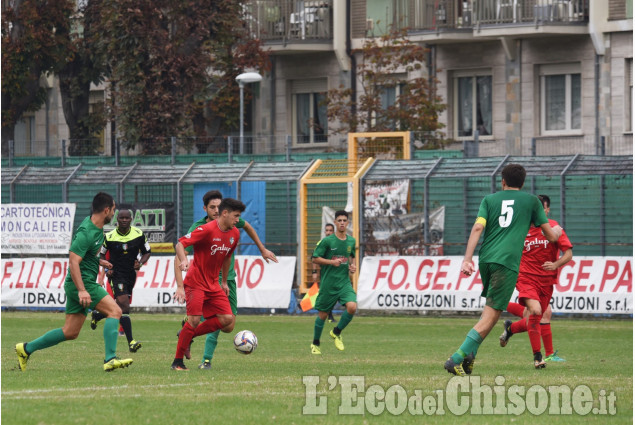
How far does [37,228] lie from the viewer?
33969 mm

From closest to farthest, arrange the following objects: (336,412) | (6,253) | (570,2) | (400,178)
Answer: (336,412), (400,178), (6,253), (570,2)

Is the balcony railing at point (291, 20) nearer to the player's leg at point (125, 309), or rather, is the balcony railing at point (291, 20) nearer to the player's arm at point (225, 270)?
the player's leg at point (125, 309)

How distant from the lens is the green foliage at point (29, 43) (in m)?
41.5

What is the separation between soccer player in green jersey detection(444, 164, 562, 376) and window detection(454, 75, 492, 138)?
26.4 metres

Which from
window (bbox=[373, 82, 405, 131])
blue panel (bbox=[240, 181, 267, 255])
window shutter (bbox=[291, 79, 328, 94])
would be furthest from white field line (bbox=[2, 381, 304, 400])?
window shutter (bbox=[291, 79, 328, 94])

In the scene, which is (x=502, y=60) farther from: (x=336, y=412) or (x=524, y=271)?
(x=336, y=412)

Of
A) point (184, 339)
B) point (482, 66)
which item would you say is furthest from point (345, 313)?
point (482, 66)

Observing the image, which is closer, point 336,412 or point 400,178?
point 336,412

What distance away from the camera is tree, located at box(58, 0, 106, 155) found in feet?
140

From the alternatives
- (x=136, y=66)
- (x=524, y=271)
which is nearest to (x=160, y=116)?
(x=136, y=66)

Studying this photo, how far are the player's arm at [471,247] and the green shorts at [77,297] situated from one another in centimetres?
388

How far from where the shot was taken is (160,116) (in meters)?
39.2

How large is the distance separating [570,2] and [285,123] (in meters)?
10.2

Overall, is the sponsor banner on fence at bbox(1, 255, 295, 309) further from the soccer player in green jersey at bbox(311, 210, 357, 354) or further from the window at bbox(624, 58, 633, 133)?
the window at bbox(624, 58, 633, 133)
